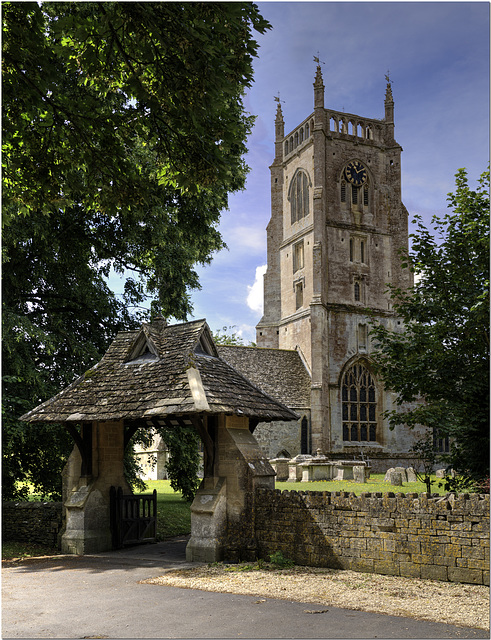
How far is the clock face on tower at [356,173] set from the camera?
4478cm

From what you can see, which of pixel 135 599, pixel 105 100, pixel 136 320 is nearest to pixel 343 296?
pixel 136 320

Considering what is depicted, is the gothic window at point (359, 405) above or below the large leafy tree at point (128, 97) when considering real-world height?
below

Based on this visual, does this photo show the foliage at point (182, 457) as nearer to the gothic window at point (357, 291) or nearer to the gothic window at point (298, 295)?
the gothic window at point (298, 295)

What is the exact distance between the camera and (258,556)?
11539 mm

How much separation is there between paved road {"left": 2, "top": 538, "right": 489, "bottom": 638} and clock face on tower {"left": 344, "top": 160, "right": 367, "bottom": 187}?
38238 millimetres

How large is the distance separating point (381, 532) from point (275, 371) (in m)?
29.9

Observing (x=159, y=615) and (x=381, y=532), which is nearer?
(x=159, y=615)

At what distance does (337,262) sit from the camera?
43.1 m

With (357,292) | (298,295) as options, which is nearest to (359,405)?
(357,292)

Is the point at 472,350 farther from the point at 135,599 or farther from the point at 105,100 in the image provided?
the point at 105,100

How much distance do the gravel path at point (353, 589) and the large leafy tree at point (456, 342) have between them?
10.8ft

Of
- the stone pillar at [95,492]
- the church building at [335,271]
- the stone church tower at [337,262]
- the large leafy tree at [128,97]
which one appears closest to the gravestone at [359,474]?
the church building at [335,271]

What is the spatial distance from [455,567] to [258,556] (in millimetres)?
Answer: 3833

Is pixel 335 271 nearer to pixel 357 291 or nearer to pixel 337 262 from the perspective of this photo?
pixel 337 262
